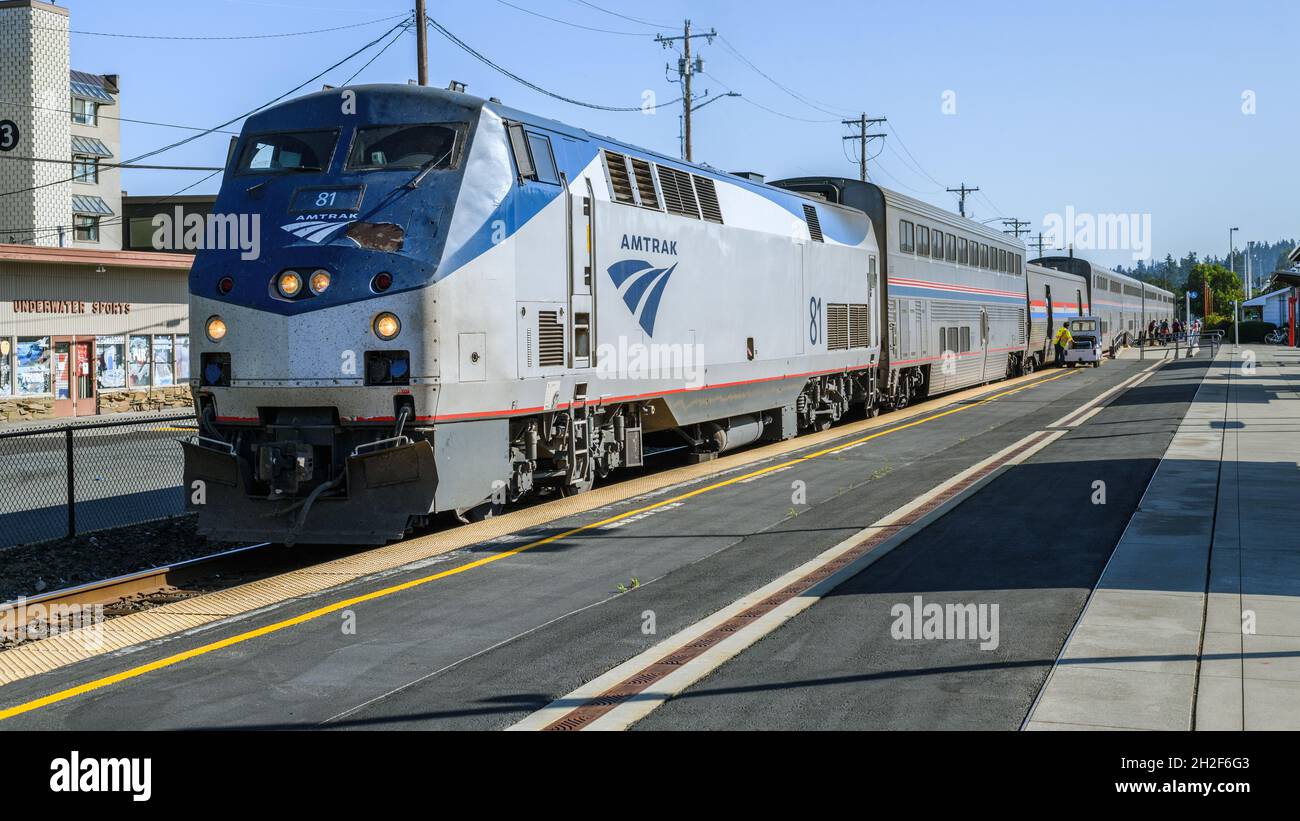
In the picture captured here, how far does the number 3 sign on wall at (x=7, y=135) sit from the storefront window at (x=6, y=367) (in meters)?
22.1

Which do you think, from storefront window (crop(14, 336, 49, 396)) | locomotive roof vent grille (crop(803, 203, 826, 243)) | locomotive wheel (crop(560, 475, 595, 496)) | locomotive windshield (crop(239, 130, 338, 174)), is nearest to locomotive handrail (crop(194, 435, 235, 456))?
locomotive windshield (crop(239, 130, 338, 174))

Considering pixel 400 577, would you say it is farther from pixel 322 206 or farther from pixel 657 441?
pixel 657 441

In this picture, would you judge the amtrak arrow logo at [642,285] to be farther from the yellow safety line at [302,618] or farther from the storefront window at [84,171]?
the storefront window at [84,171]

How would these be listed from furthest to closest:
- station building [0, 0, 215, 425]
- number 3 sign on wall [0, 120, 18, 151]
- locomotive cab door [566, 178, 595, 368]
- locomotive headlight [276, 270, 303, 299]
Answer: number 3 sign on wall [0, 120, 18, 151]
station building [0, 0, 215, 425]
locomotive cab door [566, 178, 595, 368]
locomotive headlight [276, 270, 303, 299]

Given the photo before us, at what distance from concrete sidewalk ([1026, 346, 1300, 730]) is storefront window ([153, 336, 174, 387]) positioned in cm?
3085

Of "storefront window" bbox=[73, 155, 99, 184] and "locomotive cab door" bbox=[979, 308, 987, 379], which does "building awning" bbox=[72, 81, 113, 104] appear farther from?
"locomotive cab door" bbox=[979, 308, 987, 379]

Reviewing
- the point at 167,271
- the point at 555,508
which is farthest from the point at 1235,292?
the point at 555,508

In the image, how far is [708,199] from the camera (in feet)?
59.4

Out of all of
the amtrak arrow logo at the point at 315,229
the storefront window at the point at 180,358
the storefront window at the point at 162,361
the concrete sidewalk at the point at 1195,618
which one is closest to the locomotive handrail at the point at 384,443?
the amtrak arrow logo at the point at 315,229

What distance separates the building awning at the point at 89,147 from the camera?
62.1m

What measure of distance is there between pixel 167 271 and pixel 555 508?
27.0 m

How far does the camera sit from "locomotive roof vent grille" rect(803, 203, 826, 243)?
74.5 ft

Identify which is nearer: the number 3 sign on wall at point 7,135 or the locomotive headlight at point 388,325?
the locomotive headlight at point 388,325

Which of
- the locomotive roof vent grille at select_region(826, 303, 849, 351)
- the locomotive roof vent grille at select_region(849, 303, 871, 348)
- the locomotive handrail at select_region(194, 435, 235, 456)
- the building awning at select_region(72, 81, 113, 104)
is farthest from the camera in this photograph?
the building awning at select_region(72, 81, 113, 104)
